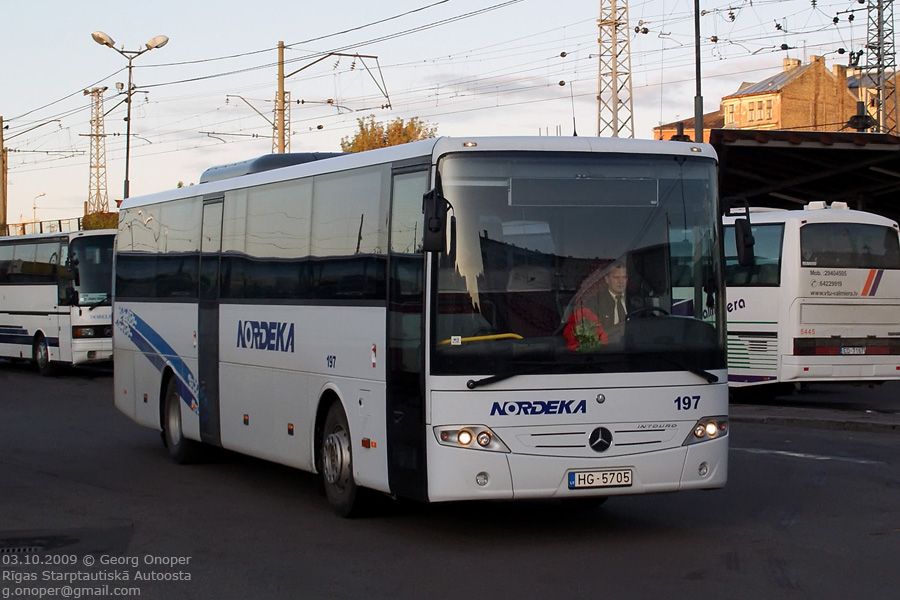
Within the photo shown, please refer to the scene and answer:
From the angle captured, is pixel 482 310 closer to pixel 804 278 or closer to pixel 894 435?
pixel 894 435

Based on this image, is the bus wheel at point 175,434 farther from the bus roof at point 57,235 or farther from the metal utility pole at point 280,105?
the metal utility pole at point 280,105

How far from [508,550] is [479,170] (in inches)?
106

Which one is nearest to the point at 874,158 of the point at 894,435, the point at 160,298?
the point at 894,435

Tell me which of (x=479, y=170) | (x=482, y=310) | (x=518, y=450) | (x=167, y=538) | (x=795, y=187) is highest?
(x=795, y=187)

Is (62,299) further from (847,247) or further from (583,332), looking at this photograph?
Result: (583,332)

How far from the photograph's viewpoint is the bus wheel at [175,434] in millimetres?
14906

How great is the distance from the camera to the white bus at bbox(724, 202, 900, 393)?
2080 cm

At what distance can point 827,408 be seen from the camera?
2162 cm

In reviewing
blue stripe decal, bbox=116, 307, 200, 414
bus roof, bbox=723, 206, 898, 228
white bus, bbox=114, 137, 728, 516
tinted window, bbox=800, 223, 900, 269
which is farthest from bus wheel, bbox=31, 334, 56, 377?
white bus, bbox=114, 137, 728, 516

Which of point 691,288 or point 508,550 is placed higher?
point 691,288

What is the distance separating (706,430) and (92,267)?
23803mm

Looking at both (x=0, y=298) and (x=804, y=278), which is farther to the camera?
(x=0, y=298)

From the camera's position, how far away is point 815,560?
867 cm

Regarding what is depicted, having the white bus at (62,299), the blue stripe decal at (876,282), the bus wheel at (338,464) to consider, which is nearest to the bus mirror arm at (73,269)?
the white bus at (62,299)
